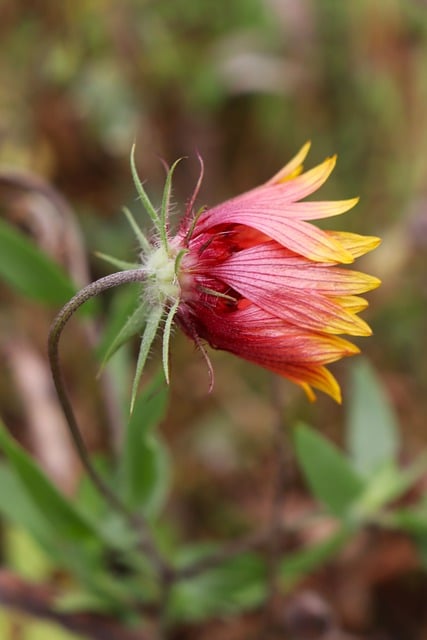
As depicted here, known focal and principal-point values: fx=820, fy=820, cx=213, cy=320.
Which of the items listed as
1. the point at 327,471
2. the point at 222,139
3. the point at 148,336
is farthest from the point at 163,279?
the point at 222,139

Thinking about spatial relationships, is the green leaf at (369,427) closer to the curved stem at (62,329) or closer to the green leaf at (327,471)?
the green leaf at (327,471)

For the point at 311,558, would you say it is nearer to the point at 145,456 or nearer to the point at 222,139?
the point at 145,456

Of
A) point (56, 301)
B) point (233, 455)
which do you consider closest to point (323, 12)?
point (233, 455)

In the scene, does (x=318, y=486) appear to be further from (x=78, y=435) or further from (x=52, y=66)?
(x=52, y=66)

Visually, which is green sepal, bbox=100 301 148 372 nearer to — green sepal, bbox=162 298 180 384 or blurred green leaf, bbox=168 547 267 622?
green sepal, bbox=162 298 180 384

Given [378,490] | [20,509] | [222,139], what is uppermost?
[222,139]

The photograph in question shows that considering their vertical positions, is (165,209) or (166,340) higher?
(165,209)
